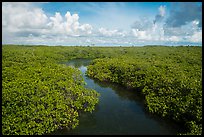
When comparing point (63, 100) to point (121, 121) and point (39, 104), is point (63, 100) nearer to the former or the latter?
point (39, 104)

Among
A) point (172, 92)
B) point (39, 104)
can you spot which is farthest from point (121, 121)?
point (39, 104)

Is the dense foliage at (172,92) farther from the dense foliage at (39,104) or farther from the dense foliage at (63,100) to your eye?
the dense foliage at (39,104)

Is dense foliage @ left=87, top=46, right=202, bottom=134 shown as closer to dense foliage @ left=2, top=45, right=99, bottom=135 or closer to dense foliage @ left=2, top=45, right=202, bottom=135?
dense foliage @ left=2, top=45, right=202, bottom=135

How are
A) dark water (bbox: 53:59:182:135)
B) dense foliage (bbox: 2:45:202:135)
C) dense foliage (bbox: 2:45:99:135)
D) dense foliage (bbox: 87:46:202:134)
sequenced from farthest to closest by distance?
dark water (bbox: 53:59:182:135), dense foliage (bbox: 87:46:202:134), dense foliage (bbox: 2:45:202:135), dense foliage (bbox: 2:45:99:135)

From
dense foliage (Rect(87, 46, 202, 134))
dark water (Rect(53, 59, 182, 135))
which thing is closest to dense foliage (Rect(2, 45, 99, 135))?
dark water (Rect(53, 59, 182, 135))

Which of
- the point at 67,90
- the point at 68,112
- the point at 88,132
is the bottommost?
the point at 88,132

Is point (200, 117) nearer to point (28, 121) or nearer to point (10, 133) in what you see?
point (28, 121)

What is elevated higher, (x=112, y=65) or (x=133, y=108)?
(x=112, y=65)

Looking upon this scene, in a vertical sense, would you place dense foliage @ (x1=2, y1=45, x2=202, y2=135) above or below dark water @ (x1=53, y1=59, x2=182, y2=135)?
above

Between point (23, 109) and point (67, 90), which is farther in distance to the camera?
point (67, 90)

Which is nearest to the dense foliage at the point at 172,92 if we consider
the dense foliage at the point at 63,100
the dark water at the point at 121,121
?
the dense foliage at the point at 63,100

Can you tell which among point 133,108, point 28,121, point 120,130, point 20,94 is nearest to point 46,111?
point 28,121
